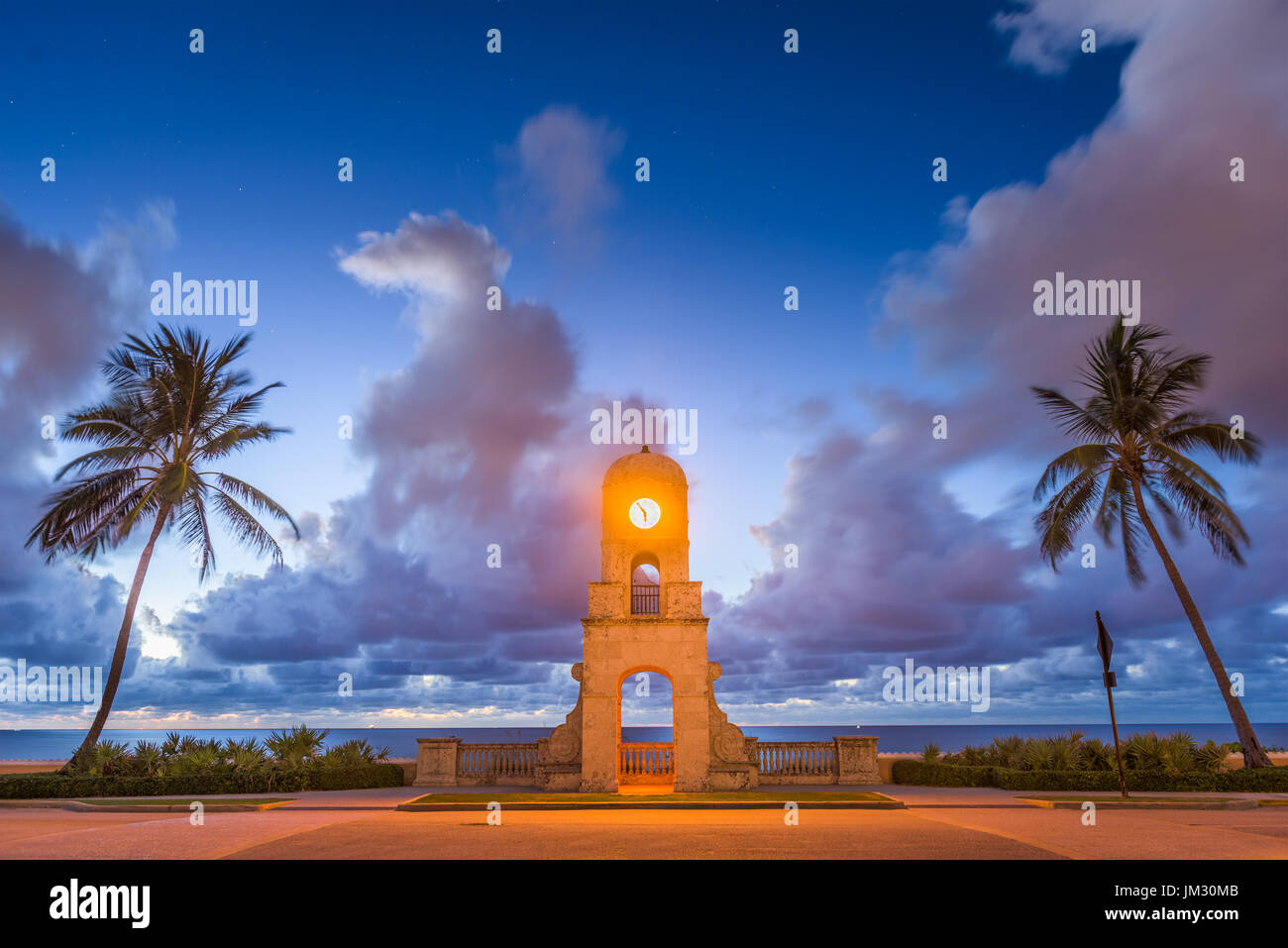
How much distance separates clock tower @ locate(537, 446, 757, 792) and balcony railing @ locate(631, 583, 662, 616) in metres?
0.03

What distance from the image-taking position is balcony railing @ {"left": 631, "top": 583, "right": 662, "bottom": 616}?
27.5 meters

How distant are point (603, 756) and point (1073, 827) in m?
13.4

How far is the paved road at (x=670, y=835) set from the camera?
1227cm

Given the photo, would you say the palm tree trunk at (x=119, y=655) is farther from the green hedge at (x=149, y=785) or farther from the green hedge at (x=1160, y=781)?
the green hedge at (x=1160, y=781)

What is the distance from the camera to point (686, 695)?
2553cm

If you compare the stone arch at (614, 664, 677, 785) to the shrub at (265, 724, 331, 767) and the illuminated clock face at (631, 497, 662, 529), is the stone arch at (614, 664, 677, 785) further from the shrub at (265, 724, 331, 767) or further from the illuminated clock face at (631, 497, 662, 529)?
the shrub at (265, 724, 331, 767)

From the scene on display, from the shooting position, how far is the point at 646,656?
25922 millimetres

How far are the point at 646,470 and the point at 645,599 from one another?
4120 mm

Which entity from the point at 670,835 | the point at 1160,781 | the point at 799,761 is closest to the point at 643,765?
the point at 799,761

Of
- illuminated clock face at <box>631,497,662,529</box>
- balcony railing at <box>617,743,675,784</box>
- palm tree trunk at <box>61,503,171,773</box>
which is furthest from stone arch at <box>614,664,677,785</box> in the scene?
palm tree trunk at <box>61,503,171,773</box>

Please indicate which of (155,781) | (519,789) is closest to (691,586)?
(519,789)

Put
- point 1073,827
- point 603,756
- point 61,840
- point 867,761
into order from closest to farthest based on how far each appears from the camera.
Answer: point 61,840
point 1073,827
point 603,756
point 867,761

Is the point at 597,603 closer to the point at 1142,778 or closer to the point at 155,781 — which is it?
the point at 155,781
